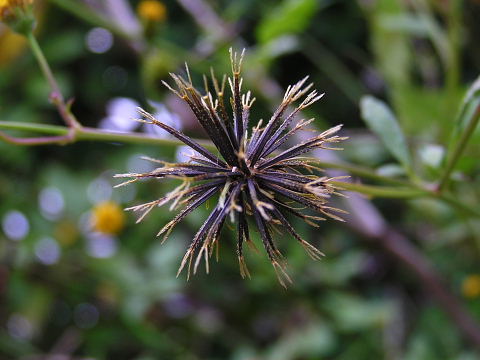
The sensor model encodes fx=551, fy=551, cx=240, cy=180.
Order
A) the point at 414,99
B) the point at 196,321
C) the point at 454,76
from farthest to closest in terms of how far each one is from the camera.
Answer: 1. the point at 196,321
2. the point at 414,99
3. the point at 454,76

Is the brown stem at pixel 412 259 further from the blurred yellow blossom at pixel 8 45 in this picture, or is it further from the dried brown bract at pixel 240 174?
the blurred yellow blossom at pixel 8 45

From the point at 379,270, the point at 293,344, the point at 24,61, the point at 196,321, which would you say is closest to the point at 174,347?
the point at 196,321

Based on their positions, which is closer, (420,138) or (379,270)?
(420,138)

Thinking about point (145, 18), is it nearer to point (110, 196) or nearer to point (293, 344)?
point (110, 196)

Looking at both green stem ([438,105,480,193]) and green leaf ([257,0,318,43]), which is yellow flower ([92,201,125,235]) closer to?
green leaf ([257,0,318,43])

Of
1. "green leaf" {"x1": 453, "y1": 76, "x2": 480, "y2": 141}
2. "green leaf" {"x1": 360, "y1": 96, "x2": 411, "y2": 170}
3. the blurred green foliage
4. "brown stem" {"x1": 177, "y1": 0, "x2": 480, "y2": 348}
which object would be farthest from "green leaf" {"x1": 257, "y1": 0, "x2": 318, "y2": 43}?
"green leaf" {"x1": 453, "y1": 76, "x2": 480, "y2": 141}

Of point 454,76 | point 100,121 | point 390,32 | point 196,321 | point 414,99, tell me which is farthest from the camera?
point 100,121

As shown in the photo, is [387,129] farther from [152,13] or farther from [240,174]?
[152,13]
